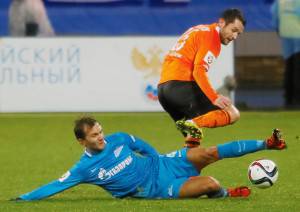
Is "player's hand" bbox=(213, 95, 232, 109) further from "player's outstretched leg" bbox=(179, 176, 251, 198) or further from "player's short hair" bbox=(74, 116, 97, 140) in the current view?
"player's short hair" bbox=(74, 116, 97, 140)

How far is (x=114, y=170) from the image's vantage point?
8.59 meters

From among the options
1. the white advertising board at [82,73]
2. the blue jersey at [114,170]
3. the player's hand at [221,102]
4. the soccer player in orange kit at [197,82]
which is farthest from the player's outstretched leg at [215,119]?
the white advertising board at [82,73]

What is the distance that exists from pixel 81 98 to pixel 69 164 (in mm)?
5223

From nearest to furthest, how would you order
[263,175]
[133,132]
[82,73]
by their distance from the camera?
[263,175]
[133,132]
[82,73]

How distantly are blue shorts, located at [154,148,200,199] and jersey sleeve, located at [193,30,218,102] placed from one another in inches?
43.6

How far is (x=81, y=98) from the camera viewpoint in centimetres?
1681

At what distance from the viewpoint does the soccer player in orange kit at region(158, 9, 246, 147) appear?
32.9 ft

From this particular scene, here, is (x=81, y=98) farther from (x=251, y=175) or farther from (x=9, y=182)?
(x=251, y=175)

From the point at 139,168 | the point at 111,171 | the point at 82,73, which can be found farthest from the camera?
the point at 82,73

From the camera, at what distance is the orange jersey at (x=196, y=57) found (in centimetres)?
998

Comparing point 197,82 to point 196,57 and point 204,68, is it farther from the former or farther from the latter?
point 196,57

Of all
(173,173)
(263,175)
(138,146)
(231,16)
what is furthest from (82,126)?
(231,16)

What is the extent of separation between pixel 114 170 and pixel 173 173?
1.78 feet

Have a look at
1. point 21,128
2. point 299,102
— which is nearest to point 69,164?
point 21,128
